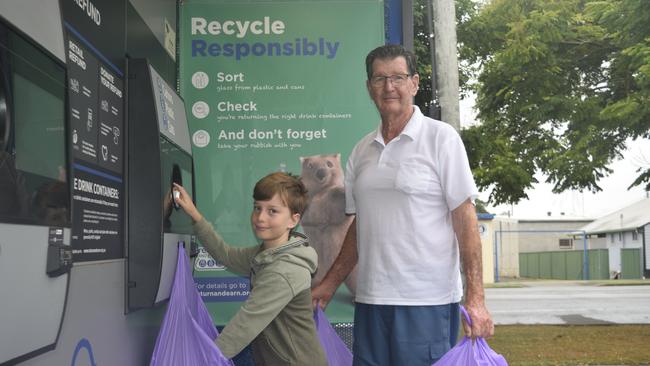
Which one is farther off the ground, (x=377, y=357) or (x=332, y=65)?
(x=332, y=65)

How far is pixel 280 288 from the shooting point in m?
2.37

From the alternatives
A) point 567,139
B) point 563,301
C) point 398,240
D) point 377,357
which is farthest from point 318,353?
point 563,301

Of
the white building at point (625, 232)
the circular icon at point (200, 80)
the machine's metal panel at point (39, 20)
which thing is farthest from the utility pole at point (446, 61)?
the white building at point (625, 232)

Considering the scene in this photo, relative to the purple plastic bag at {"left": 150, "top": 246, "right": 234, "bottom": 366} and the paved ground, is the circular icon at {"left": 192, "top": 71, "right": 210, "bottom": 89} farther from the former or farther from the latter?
the paved ground

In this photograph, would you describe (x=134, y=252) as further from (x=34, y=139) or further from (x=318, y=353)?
(x=34, y=139)

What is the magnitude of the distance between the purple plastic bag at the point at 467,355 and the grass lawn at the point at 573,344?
6.21 meters

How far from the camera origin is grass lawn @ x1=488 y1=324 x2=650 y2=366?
850 centimetres

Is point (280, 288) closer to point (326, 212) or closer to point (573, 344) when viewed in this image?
point (326, 212)

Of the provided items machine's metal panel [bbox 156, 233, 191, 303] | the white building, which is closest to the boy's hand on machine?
machine's metal panel [bbox 156, 233, 191, 303]

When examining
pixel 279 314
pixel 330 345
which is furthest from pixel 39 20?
pixel 330 345

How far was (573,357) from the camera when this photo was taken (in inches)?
344

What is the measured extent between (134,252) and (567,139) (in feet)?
31.1

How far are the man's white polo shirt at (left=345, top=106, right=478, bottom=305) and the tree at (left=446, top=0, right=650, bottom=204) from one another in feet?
24.2

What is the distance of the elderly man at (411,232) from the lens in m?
2.54
